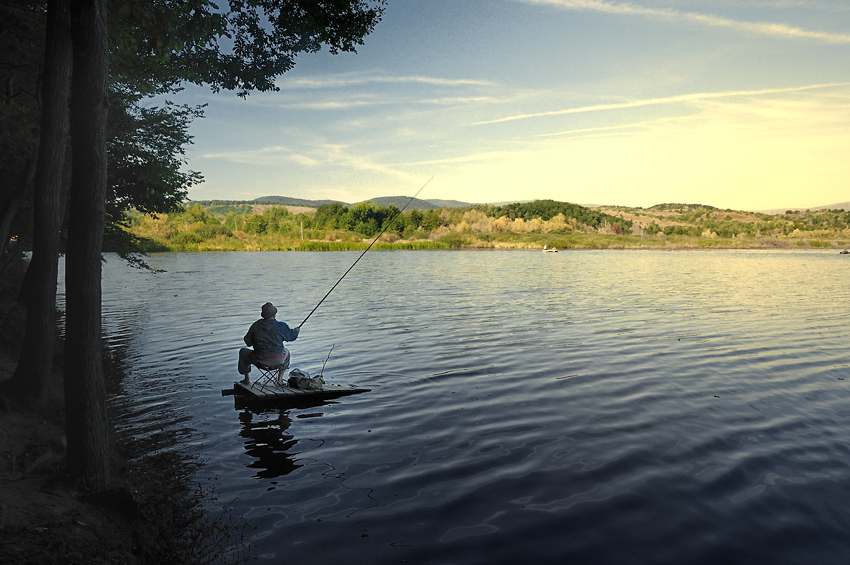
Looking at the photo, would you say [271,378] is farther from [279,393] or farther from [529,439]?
[529,439]

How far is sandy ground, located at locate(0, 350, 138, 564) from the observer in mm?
4340

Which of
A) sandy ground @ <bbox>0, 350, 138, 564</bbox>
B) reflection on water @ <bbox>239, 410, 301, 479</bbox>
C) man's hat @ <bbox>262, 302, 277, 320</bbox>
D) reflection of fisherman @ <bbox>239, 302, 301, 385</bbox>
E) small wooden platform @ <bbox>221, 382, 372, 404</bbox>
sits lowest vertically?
reflection on water @ <bbox>239, 410, 301, 479</bbox>

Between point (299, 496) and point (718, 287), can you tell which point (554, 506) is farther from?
point (718, 287)

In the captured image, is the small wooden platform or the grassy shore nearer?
the small wooden platform

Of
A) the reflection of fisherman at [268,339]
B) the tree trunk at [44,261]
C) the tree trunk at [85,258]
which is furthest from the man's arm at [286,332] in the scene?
the tree trunk at [85,258]

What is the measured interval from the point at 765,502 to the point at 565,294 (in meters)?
23.6

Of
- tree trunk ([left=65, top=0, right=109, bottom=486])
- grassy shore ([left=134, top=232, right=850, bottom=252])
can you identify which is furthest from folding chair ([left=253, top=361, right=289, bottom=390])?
grassy shore ([left=134, top=232, right=850, bottom=252])

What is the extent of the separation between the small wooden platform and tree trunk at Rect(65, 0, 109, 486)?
3820mm

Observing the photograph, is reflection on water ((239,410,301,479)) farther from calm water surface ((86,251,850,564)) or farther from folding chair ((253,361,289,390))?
folding chair ((253,361,289,390))

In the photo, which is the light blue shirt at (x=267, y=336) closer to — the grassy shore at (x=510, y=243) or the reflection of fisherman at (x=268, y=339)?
the reflection of fisherman at (x=268, y=339)

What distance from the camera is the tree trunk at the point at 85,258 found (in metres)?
5.64

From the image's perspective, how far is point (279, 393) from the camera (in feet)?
31.7

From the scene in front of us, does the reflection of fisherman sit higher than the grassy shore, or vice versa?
the grassy shore

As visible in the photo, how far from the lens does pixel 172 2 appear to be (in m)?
12.5
